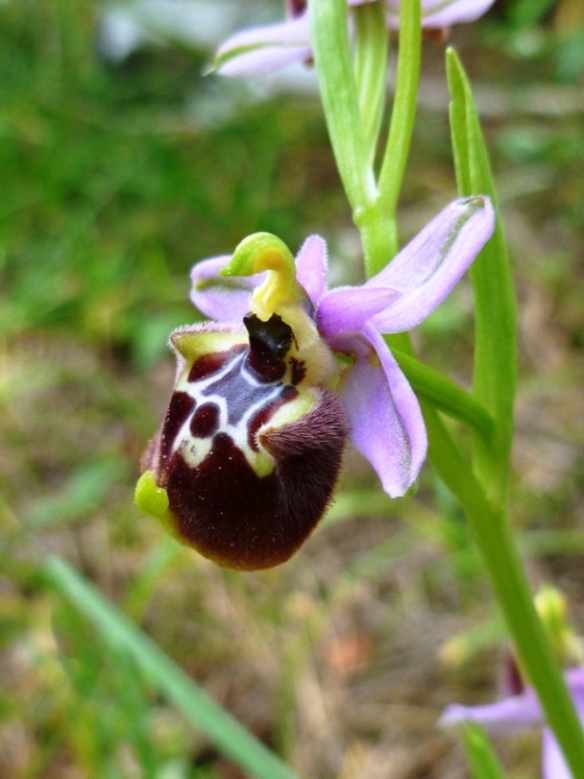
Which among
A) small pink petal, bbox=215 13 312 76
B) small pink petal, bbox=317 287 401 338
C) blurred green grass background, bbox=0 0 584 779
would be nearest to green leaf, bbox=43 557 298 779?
blurred green grass background, bbox=0 0 584 779

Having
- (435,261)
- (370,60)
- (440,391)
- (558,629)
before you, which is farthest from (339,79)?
(558,629)

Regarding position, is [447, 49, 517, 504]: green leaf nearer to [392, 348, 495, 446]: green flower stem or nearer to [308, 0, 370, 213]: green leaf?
[392, 348, 495, 446]: green flower stem

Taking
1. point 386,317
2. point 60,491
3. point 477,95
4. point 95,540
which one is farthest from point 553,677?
point 477,95

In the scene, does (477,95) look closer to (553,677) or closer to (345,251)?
(345,251)

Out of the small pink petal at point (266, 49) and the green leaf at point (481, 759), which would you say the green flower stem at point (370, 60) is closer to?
the small pink petal at point (266, 49)

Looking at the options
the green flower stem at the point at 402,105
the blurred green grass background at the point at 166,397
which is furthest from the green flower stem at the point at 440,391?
the blurred green grass background at the point at 166,397

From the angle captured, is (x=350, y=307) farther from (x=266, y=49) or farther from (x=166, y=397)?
(x=166, y=397)
